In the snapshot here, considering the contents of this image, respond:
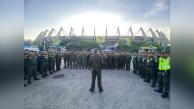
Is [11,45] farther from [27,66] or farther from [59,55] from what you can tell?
[59,55]

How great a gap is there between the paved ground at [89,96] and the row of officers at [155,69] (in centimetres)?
26

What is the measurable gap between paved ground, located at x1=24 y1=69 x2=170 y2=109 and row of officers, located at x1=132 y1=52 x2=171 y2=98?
260 millimetres

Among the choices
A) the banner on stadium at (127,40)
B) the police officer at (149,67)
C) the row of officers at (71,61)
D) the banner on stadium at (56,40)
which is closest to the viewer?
the police officer at (149,67)

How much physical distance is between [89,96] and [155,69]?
2605mm

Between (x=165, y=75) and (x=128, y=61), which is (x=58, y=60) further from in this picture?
(x=165, y=75)

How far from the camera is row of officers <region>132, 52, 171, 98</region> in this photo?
539 cm

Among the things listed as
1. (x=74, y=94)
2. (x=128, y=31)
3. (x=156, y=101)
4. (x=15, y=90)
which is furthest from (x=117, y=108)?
(x=128, y=31)

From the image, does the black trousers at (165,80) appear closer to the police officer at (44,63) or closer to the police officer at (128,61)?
the police officer at (128,61)

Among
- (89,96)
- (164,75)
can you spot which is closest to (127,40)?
(164,75)

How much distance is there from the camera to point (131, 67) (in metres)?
9.63

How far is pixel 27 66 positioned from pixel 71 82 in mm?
1578

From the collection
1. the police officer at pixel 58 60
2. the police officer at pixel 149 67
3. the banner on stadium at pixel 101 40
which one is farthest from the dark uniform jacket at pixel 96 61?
the police officer at pixel 58 60

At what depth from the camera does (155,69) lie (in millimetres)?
6781

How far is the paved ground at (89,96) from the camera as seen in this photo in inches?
187
